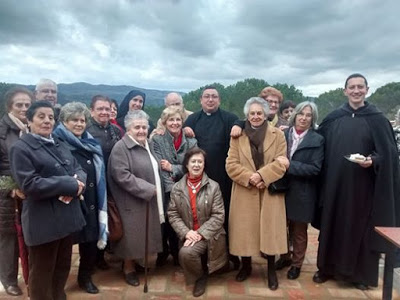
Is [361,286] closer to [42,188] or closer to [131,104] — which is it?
[42,188]

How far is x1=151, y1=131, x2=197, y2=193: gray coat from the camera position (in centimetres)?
354

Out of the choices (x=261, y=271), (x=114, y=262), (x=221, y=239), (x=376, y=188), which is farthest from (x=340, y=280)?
(x=114, y=262)

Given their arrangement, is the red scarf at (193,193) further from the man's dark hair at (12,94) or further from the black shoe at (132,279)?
the man's dark hair at (12,94)

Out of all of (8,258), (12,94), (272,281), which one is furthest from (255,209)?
(12,94)

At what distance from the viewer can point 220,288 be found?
3.43 meters

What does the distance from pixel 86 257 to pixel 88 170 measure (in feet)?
2.87

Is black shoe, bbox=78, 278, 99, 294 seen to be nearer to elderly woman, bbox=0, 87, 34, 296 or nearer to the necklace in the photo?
elderly woman, bbox=0, 87, 34, 296

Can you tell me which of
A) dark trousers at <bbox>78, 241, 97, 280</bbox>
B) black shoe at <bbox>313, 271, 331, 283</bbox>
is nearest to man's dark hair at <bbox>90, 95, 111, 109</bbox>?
dark trousers at <bbox>78, 241, 97, 280</bbox>

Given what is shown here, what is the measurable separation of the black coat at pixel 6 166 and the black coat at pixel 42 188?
572 millimetres

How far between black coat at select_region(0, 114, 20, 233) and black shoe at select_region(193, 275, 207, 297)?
1749 mm

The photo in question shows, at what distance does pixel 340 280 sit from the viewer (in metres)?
3.62

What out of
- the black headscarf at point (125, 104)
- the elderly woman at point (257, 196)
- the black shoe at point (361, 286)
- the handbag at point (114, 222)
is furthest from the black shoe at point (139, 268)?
the black shoe at point (361, 286)

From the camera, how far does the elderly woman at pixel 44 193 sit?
2.41 m

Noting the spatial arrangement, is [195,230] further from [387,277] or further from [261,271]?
[387,277]
